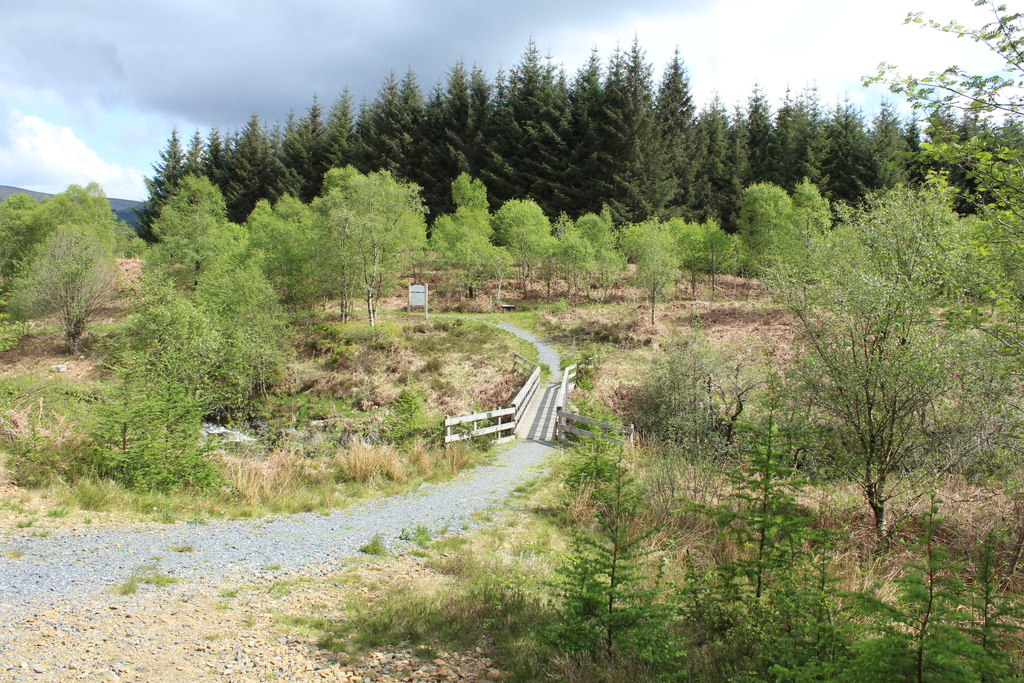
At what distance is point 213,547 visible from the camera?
7609mm

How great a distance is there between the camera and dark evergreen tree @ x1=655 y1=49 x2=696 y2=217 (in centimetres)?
5910

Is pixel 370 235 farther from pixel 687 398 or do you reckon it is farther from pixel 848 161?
pixel 848 161

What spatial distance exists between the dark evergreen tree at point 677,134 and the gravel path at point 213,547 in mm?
50795

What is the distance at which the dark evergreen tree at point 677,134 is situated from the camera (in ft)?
194

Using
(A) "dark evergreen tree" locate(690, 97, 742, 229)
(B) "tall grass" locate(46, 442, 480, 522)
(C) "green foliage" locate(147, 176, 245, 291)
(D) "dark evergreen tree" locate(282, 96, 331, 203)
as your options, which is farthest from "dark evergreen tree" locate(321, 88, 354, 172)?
→ (B) "tall grass" locate(46, 442, 480, 522)

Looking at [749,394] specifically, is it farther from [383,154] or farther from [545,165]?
[383,154]

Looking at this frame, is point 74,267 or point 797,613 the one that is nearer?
point 797,613

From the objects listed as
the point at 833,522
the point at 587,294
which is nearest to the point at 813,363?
the point at 833,522

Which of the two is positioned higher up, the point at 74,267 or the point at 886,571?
the point at 74,267

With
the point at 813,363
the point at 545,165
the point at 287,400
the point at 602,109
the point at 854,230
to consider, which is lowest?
the point at 287,400

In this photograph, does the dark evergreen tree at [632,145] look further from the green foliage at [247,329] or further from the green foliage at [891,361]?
the green foliage at [891,361]

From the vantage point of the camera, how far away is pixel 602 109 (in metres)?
59.6

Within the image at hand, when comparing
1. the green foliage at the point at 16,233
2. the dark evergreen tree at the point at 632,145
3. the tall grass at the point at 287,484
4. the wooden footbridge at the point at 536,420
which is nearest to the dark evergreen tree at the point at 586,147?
the dark evergreen tree at the point at 632,145

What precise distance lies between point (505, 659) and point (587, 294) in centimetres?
4220
